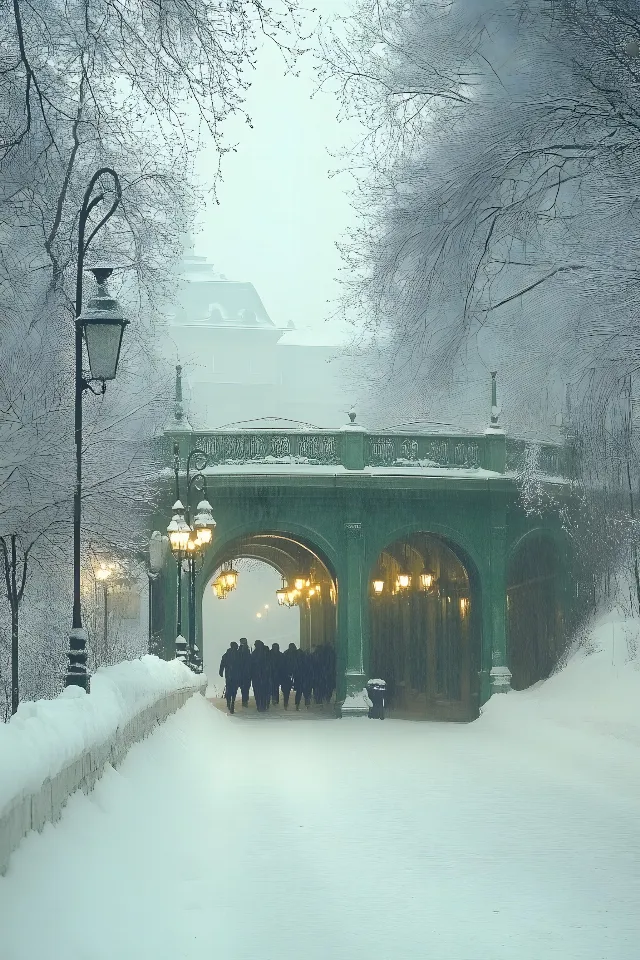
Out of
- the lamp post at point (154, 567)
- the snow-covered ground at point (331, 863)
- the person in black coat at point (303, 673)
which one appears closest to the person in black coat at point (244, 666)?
the person in black coat at point (303, 673)

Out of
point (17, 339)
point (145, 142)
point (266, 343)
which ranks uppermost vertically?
point (266, 343)

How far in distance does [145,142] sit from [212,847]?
15558mm

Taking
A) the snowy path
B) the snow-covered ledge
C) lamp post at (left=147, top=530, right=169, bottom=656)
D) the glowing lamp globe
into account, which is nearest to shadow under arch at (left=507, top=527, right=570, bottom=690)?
lamp post at (left=147, top=530, right=169, bottom=656)

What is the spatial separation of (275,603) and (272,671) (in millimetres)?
51219

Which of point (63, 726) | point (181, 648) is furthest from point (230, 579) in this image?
point (63, 726)

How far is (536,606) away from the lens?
1407 inches

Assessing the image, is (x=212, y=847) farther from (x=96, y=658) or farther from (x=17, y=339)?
(x=96, y=658)

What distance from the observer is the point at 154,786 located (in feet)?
37.7

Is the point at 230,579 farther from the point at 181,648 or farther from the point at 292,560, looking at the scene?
the point at 181,648

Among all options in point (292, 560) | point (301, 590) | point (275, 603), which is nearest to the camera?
point (301, 590)

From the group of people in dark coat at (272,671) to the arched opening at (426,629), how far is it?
2.27m

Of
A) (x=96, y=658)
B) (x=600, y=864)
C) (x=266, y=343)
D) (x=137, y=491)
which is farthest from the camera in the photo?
(x=266, y=343)

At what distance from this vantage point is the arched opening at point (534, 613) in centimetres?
3425

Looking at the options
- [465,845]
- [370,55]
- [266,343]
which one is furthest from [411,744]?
[266,343]
